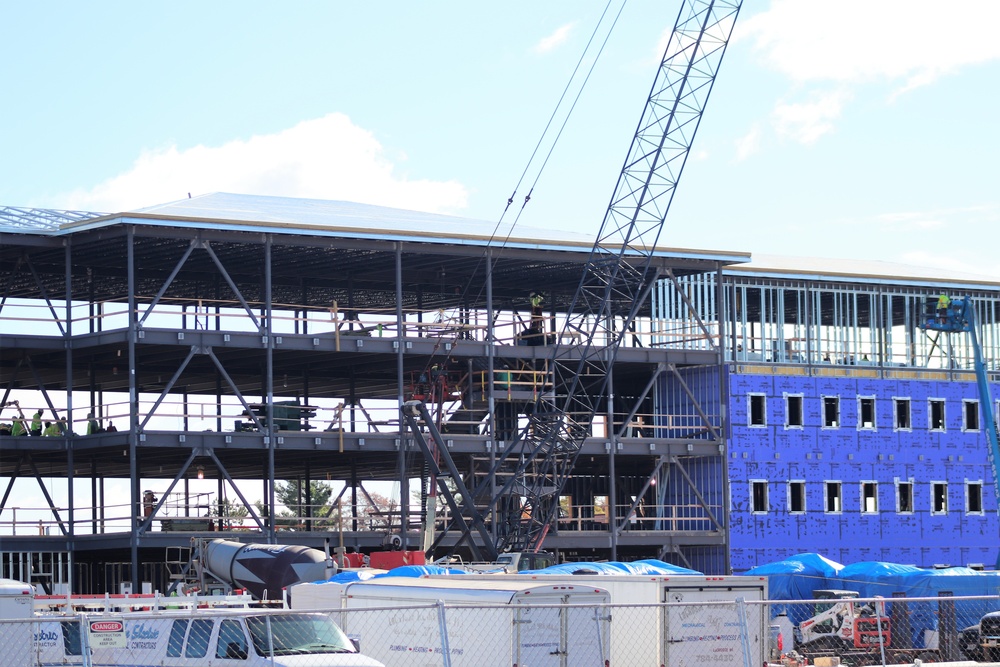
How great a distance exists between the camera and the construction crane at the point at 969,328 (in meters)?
57.5

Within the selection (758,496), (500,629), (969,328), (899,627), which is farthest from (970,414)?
(500,629)

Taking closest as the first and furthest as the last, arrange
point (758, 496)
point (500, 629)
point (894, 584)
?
1. point (500, 629)
2. point (894, 584)
3. point (758, 496)

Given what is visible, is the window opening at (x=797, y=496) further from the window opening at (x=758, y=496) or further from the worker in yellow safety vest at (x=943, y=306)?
the worker in yellow safety vest at (x=943, y=306)

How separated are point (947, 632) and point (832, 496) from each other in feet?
85.7

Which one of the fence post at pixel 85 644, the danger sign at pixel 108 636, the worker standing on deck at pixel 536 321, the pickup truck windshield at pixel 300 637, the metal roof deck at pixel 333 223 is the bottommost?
the danger sign at pixel 108 636

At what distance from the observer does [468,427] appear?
5838 cm

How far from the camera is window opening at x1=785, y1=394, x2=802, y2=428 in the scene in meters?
60.0

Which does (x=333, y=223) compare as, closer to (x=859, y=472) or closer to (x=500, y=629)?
(x=859, y=472)

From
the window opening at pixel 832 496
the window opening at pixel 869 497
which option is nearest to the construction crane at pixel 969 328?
the window opening at pixel 869 497

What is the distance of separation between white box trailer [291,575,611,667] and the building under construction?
930 inches

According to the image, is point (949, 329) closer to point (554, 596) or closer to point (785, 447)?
point (785, 447)

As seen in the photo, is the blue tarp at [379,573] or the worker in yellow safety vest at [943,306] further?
the worker in yellow safety vest at [943,306]

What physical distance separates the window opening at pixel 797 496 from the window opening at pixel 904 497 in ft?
15.1

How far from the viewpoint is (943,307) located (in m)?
62.0
